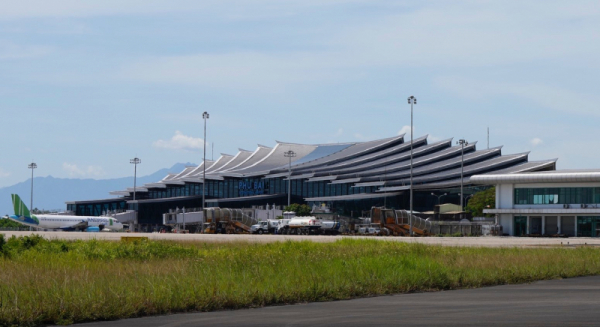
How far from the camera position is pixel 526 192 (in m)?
88.3

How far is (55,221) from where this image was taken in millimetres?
109750

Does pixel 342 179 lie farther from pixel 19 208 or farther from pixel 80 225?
pixel 19 208

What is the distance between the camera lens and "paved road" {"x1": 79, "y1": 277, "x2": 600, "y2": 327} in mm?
13852

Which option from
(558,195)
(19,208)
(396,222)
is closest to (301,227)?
(396,222)

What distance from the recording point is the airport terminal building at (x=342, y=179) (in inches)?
5057

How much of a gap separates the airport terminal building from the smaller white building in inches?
1080

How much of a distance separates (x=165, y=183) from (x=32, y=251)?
14355cm

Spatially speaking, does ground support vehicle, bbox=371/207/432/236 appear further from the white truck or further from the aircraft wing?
the aircraft wing

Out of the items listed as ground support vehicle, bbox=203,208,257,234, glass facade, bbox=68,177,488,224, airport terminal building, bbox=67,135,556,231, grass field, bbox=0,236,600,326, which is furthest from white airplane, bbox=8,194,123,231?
grass field, bbox=0,236,600,326

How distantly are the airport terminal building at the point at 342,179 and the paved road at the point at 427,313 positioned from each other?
99.7m

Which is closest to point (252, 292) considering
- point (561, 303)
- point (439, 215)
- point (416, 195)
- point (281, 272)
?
point (281, 272)

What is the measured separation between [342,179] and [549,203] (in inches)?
2241

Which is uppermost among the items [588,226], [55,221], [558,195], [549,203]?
[558,195]

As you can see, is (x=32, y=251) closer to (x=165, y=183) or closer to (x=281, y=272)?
(x=281, y=272)
